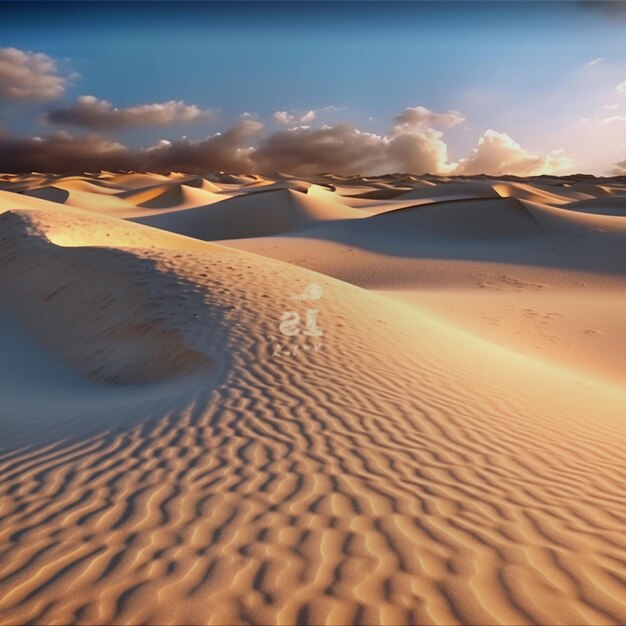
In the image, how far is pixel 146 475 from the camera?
409cm

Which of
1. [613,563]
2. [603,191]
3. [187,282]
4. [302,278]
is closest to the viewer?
[613,563]

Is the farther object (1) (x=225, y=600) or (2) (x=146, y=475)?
(2) (x=146, y=475)

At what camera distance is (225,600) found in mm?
2615

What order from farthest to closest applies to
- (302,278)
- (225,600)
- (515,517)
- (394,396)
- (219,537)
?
1. (302,278)
2. (394,396)
3. (515,517)
4. (219,537)
5. (225,600)

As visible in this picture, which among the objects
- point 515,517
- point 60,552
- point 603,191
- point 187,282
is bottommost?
point 60,552

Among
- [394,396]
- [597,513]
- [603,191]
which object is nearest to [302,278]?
[394,396]

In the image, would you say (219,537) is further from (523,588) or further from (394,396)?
(394,396)

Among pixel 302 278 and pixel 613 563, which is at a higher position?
pixel 302 278

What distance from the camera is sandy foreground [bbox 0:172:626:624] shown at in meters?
2.72

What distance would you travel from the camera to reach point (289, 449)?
177 inches

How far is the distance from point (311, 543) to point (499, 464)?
192cm

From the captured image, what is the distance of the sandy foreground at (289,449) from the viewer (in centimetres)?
272

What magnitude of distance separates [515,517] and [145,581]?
2.17 m

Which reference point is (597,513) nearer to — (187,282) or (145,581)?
(145,581)
